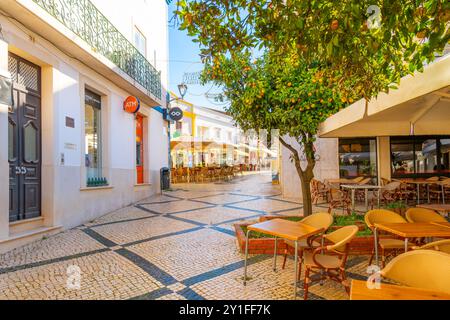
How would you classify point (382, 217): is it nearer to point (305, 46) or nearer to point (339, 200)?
point (305, 46)

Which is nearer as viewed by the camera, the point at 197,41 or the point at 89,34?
the point at 197,41

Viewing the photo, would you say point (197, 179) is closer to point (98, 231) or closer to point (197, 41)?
point (98, 231)

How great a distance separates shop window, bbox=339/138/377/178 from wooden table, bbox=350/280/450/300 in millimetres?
10088

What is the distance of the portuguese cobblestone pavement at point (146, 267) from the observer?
314 centimetres

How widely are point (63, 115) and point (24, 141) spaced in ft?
3.43

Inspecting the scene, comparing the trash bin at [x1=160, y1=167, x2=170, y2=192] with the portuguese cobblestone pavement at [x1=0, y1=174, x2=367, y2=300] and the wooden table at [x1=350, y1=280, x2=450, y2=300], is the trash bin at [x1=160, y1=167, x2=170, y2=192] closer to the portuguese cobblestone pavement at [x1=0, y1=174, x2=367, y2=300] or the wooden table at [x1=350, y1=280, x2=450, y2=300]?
the portuguese cobblestone pavement at [x1=0, y1=174, x2=367, y2=300]

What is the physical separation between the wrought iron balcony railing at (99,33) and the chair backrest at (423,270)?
662cm

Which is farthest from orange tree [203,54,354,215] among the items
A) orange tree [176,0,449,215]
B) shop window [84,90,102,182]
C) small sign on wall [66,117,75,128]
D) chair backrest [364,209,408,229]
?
shop window [84,90,102,182]

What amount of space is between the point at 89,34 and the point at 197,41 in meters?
5.09

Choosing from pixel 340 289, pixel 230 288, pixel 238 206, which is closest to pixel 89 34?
pixel 238 206

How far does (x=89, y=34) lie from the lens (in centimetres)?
695

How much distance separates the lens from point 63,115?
20.9 ft

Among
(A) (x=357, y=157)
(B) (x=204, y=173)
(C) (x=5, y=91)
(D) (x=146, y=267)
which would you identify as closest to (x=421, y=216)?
(D) (x=146, y=267)

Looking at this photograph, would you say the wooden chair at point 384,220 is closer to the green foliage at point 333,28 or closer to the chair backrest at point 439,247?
the chair backrest at point 439,247
